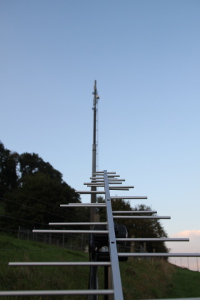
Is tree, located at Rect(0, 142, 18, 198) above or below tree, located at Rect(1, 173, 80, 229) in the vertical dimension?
above

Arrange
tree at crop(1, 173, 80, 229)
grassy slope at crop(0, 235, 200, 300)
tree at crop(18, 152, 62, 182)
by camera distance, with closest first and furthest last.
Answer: grassy slope at crop(0, 235, 200, 300) < tree at crop(1, 173, 80, 229) < tree at crop(18, 152, 62, 182)

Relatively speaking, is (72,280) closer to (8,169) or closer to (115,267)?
(115,267)

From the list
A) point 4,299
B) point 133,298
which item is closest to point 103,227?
point 4,299

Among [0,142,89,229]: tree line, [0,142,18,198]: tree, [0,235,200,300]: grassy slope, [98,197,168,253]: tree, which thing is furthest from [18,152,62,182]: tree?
[0,235,200,300]: grassy slope

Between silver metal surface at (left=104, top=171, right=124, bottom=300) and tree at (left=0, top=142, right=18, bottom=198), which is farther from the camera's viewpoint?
tree at (left=0, top=142, right=18, bottom=198)

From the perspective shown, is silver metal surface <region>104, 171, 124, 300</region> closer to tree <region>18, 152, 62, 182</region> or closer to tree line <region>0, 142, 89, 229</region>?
tree line <region>0, 142, 89, 229</region>

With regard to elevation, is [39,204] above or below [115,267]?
above

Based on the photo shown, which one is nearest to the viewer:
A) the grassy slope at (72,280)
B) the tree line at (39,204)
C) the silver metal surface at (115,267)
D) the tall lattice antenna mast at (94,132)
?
the silver metal surface at (115,267)

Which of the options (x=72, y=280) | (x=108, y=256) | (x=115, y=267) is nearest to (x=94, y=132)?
(x=72, y=280)

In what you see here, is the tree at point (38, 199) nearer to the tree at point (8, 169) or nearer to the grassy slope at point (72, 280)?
the tree at point (8, 169)

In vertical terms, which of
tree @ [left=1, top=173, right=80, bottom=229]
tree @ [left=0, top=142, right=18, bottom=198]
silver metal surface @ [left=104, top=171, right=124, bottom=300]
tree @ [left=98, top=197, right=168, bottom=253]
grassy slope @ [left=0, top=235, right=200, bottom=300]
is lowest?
grassy slope @ [left=0, top=235, right=200, bottom=300]

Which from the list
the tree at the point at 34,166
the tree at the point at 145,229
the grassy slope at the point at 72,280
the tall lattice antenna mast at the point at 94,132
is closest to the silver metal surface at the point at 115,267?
the grassy slope at the point at 72,280

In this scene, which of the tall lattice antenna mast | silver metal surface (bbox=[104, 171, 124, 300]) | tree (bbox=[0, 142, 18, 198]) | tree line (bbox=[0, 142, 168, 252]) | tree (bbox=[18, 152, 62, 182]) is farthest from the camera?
tree (bbox=[18, 152, 62, 182])

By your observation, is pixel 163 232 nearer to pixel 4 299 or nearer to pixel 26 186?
pixel 26 186
